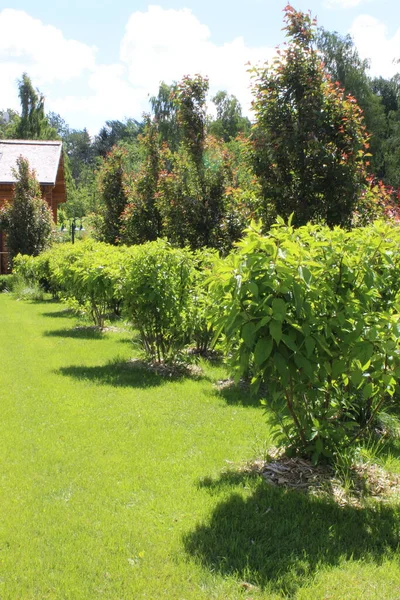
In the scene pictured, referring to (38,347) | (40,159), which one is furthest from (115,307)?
(40,159)

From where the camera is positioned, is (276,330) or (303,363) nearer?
(276,330)

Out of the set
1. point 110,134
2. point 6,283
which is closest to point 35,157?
point 6,283

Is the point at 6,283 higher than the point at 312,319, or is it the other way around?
the point at 312,319

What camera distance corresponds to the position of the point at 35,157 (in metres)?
28.0

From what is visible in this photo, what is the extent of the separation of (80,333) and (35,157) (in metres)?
20.0

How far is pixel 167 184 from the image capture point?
449 inches

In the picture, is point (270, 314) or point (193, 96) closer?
point (270, 314)

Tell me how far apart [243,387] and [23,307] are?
9.83 meters

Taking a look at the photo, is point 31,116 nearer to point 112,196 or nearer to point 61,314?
point 112,196

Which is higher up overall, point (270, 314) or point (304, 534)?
point (270, 314)

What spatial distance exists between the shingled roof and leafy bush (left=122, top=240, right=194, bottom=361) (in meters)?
20.0

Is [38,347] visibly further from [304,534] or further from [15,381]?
[304,534]

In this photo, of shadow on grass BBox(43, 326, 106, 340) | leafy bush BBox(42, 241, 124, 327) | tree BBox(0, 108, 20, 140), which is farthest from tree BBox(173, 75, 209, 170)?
tree BBox(0, 108, 20, 140)

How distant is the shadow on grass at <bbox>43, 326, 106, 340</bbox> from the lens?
1017 centimetres
